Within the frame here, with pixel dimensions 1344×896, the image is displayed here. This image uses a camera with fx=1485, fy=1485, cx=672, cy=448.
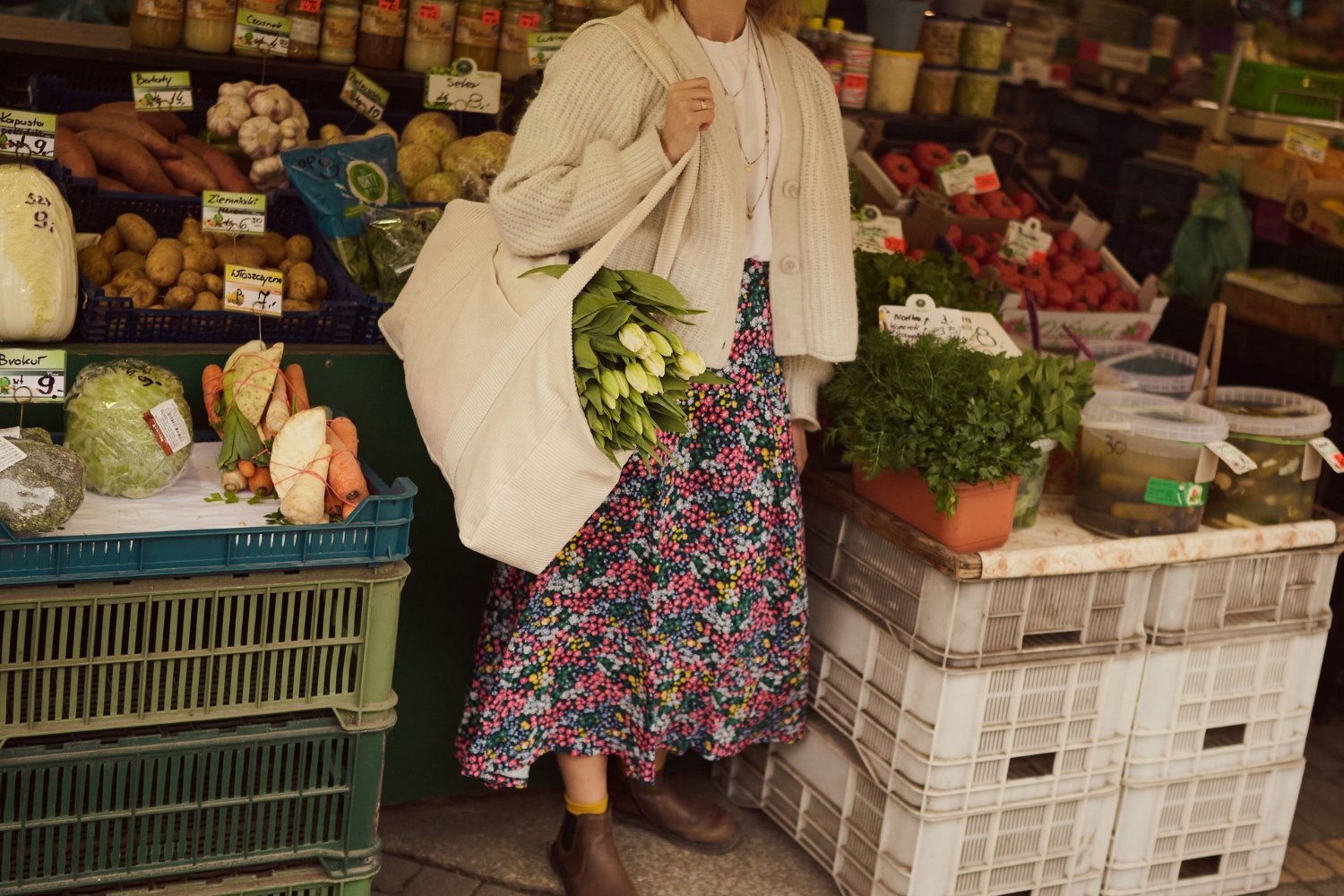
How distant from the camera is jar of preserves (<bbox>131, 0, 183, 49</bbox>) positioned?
11.9ft

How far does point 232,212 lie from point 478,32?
48.4 inches

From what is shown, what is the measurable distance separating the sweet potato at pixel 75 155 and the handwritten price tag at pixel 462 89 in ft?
2.57

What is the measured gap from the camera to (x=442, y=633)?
3.20 meters

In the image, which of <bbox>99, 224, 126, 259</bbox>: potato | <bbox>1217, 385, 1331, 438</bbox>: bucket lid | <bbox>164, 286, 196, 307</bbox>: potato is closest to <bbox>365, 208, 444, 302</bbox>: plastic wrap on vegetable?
<bbox>164, 286, 196, 307</bbox>: potato

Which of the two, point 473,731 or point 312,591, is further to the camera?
point 473,731

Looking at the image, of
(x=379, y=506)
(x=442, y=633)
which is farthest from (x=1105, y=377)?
(x=379, y=506)

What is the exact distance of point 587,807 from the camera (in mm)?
3086

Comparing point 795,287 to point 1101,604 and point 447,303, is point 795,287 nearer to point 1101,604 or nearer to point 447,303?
point 447,303

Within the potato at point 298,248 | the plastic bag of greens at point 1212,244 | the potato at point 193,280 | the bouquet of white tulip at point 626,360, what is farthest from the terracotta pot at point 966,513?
the plastic bag of greens at point 1212,244

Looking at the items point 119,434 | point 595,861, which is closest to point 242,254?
point 119,434

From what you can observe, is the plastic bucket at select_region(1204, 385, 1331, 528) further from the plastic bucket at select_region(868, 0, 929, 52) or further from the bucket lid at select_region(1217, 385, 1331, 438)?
the plastic bucket at select_region(868, 0, 929, 52)

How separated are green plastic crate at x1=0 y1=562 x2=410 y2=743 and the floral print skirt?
0.49 meters

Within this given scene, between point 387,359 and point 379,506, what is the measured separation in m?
0.58

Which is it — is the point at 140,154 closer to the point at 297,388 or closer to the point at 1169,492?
the point at 297,388
